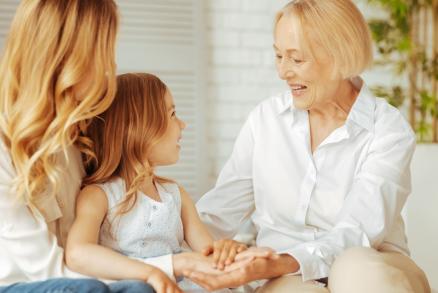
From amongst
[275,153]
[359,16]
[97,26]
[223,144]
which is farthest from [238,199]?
[223,144]

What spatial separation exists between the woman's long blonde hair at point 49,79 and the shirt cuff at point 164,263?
0.94 feet

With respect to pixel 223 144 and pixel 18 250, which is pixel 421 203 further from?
pixel 18 250

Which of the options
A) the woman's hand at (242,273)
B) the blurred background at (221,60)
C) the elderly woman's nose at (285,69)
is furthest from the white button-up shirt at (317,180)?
the blurred background at (221,60)

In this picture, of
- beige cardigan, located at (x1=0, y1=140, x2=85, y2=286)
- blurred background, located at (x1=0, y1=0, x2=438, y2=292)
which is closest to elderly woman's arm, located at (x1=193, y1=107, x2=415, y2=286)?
beige cardigan, located at (x1=0, y1=140, x2=85, y2=286)

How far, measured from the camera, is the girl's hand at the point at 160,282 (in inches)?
63.1

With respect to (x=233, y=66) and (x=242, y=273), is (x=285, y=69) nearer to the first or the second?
(x=242, y=273)

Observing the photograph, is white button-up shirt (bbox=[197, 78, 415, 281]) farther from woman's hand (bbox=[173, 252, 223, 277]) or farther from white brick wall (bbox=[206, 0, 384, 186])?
white brick wall (bbox=[206, 0, 384, 186])

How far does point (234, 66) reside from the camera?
4.16 meters

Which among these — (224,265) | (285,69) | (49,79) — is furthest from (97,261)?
(285,69)

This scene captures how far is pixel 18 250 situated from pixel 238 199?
2.92 feet

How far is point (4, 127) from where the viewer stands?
1.63 metres

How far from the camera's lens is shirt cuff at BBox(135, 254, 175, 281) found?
172 cm

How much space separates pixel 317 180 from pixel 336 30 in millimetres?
466

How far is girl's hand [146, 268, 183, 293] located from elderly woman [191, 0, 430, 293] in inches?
21.7
